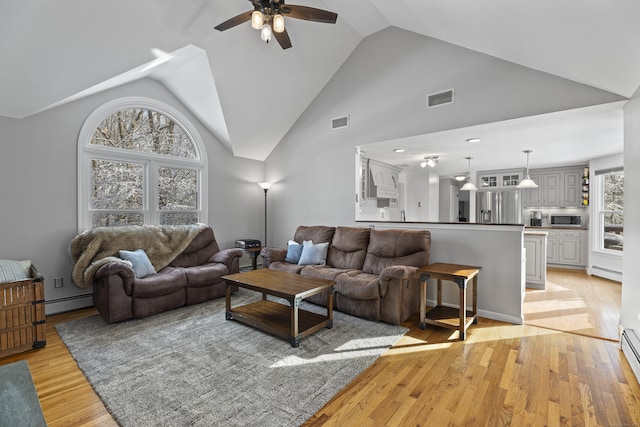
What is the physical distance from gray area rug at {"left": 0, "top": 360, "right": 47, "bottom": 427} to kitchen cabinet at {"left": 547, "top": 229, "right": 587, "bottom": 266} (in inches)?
336

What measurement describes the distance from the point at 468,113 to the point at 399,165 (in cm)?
323

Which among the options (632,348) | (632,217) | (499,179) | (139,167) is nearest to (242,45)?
(139,167)

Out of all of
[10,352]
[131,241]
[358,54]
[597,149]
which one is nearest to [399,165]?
[358,54]

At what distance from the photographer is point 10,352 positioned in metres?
2.62

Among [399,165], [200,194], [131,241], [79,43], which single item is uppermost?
[79,43]

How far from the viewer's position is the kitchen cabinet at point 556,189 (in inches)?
269

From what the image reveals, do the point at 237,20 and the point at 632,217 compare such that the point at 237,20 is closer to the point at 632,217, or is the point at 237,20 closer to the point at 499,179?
the point at 632,217

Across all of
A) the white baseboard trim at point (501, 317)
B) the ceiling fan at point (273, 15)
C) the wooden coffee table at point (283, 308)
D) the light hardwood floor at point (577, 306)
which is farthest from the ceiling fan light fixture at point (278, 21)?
the light hardwood floor at point (577, 306)

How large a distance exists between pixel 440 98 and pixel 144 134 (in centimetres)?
424

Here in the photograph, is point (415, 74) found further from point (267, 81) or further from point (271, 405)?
point (271, 405)

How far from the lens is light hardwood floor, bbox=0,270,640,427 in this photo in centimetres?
185

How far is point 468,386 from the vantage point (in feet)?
7.15

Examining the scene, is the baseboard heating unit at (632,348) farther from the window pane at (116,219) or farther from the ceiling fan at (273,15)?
the window pane at (116,219)

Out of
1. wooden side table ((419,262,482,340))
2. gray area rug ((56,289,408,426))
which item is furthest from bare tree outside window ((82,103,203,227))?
wooden side table ((419,262,482,340))
